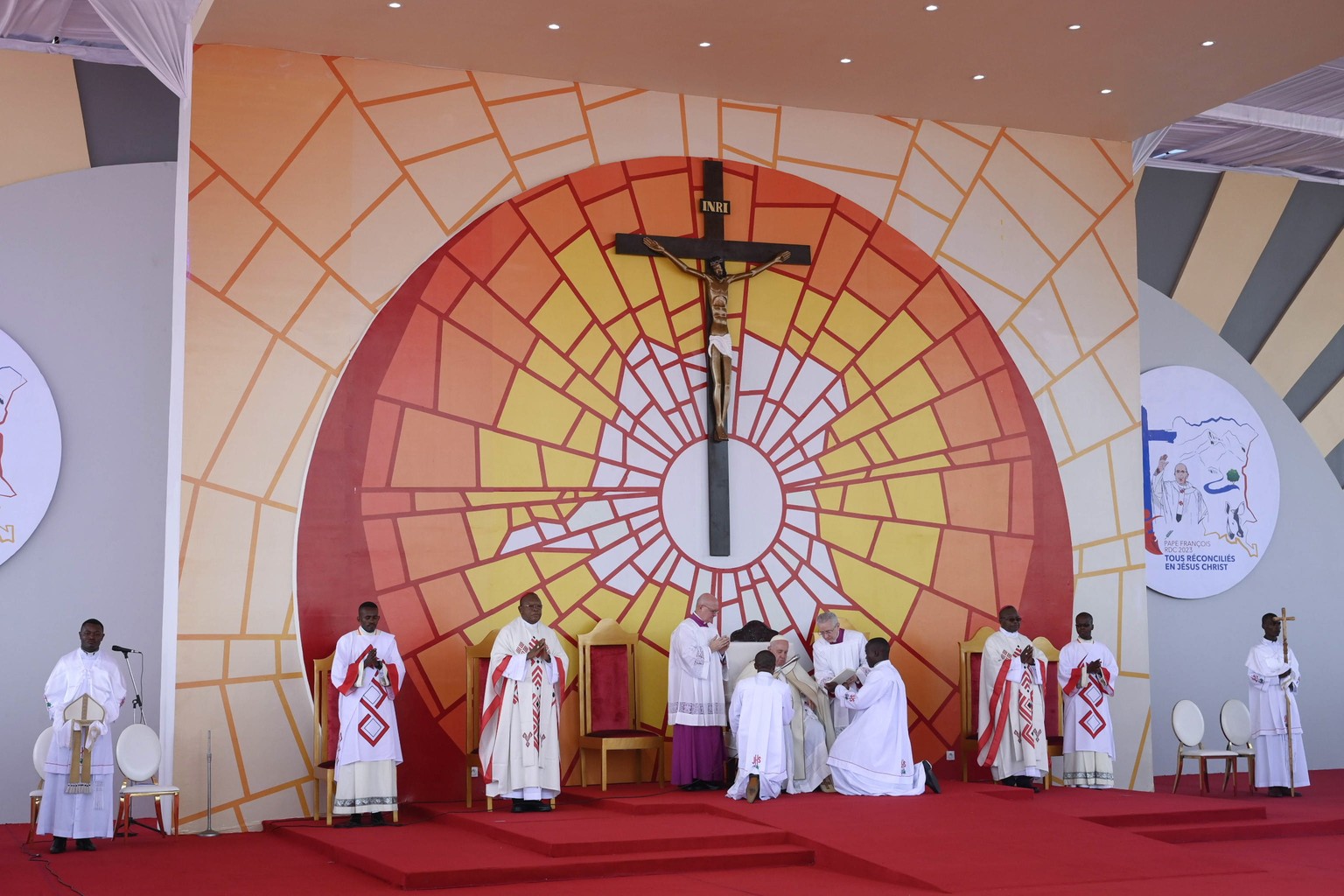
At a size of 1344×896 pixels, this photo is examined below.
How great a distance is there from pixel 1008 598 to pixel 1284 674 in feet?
6.40

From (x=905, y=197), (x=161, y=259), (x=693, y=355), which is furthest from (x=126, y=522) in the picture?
(x=905, y=197)

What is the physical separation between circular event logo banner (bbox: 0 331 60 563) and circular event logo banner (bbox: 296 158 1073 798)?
1758mm

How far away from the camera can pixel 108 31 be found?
891 cm

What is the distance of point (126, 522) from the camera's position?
9.04 metres

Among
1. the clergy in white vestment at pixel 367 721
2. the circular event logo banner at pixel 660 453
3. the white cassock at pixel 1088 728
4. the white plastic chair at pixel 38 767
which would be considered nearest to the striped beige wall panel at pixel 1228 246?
the circular event logo banner at pixel 660 453

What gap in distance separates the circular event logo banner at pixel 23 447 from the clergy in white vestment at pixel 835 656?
4.85 m

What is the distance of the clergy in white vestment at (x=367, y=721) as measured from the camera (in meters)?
7.81

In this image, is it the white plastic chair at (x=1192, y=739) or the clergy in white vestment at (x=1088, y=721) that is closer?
the clergy in white vestment at (x=1088, y=721)

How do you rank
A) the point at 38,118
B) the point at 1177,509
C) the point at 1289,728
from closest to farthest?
the point at 38,118, the point at 1289,728, the point at 1177,509

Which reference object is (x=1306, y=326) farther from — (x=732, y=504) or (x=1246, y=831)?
(x=732, y=504)

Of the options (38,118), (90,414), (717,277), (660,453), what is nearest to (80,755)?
(90,414)

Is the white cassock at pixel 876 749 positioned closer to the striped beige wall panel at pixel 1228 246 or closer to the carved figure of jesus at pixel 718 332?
the carved figure of jesus at pixel 718 332

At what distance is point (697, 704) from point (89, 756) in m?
3.39

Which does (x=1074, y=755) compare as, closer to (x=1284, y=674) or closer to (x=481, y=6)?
(x=1284, y=674)
